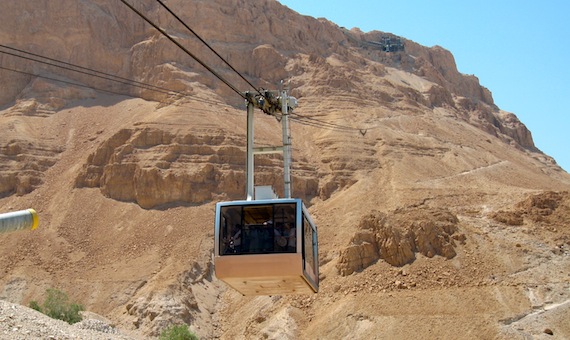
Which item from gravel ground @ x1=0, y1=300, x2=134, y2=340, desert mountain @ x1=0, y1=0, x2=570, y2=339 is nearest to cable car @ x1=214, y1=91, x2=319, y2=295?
gravel ground @ x1=0, y1=300, x2=134, y2=340

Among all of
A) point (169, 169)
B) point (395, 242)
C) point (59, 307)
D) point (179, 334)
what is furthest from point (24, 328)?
point (169, 169)

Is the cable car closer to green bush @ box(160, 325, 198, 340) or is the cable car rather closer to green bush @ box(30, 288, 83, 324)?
green bush @ box(160, 325, 198, 340)

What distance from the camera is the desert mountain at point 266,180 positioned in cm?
3319

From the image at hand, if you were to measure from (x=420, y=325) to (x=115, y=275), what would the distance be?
19420 millimetres

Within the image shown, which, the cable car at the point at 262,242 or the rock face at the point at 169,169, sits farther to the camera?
the rock face at the point at 169,169

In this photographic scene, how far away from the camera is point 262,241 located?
16.0 m

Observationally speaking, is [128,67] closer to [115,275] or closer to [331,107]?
[331,107]

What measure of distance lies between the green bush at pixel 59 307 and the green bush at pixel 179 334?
4377mm

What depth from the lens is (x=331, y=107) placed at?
6569 cm

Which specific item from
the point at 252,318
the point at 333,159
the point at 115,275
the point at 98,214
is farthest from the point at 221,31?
the point at 252,318

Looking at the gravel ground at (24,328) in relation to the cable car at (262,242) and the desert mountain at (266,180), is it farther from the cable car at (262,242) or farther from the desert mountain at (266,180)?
the desert mountain at (266,180)

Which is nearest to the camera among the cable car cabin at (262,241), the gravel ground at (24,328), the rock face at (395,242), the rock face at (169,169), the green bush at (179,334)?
the gravel ground at (24,328)

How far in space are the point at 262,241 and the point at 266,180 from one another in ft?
114

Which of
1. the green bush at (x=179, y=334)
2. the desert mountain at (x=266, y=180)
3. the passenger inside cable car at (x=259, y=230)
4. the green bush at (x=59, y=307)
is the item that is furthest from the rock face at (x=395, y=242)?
the passenger inside cable car at (x=259, y=230)
